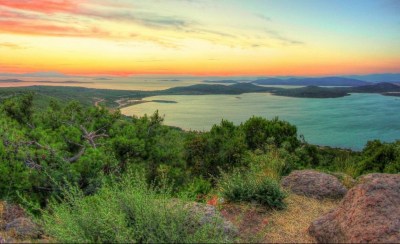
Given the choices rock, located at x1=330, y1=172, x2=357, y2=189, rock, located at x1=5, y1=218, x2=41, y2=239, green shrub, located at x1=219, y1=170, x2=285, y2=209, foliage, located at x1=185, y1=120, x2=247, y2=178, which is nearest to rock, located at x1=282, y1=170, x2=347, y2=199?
rock, located at x1=330, y1=172, x2=357, y2=189

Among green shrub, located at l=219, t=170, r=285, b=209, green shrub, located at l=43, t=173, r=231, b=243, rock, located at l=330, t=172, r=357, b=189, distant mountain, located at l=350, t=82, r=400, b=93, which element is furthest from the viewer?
distant mountain, located at l=350, t=82, r=400, b=93

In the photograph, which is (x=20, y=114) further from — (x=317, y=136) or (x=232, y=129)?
(x=317, y=136)

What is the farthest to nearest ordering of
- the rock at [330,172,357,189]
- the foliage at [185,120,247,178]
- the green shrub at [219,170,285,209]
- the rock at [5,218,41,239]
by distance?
1. the foliage at [185,120,247,178]
2. the rock at [330,172,357,189]
3. the green shrub at [219,170,285,209]
4. the rock at [5,218,41,239]

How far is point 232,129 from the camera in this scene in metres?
26.4

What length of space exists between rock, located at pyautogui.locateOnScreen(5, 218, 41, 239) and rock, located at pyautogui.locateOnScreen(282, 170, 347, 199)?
18.2 ft

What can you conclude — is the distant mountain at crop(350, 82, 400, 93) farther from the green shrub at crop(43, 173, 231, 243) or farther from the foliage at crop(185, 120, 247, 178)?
the green shrub at crop(43, 173, 231, 243)

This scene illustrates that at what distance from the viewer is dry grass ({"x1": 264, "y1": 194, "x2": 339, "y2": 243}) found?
558 centimetres

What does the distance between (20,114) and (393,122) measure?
106 m

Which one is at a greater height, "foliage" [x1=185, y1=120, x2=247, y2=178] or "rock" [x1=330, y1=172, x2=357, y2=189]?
"rock" [x1=330, y1=172, x2=357, y2=189]

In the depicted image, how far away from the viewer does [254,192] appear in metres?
7.29

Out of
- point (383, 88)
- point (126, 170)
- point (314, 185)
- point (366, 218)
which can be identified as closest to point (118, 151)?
point (126, 170)

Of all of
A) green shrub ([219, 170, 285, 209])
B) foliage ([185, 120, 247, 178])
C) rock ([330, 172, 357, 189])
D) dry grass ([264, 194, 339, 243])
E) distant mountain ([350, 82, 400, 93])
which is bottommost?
→ foliage ([185, 120, 247, 178])

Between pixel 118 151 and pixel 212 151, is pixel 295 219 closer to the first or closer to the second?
pixel 118 151

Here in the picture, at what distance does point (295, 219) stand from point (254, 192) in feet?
3.43
